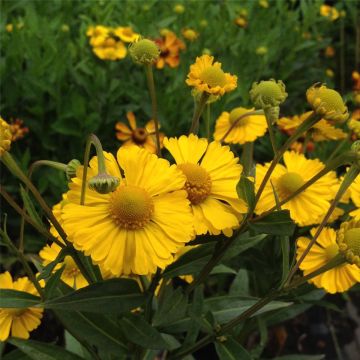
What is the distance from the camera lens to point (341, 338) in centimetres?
171

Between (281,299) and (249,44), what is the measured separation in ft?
3.80

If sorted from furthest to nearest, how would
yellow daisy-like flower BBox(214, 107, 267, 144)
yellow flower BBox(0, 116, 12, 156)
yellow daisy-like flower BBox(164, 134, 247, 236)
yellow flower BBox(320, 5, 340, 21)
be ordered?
yellow flower BBox(320, 5, 340, 21) < yellow daisy-like flower BBox(214, 107, 267, 144) < yellow daisy-like flower BBox(164, 134, 247, 236) < yellow flower BBox(0, 116, 12, 156)

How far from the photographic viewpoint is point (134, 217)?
2.16 ft

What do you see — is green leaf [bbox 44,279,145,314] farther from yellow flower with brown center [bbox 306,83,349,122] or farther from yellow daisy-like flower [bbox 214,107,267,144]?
yellow daisy-like flower [bbox 214,107,267,144]

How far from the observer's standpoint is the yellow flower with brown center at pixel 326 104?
25.5 inches

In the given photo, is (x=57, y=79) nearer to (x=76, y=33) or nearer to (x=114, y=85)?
(x=114, y=85)

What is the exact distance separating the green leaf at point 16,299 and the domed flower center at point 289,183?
1.65ft

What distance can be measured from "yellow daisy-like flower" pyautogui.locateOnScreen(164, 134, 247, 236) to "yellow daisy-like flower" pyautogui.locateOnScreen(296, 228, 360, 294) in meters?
0.21

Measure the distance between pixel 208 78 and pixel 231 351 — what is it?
42 centimetres

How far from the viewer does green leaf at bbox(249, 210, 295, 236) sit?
0.69 meters

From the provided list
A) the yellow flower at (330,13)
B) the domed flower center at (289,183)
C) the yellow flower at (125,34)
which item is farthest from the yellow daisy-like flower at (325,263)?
the yellow flower at (330,13)

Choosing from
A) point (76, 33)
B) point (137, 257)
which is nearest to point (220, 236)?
point (137, 257)

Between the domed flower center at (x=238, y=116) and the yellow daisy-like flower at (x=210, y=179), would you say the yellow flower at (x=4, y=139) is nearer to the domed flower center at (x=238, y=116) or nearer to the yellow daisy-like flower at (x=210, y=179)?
the yellow daisy-like flower at (x=210, y=179)

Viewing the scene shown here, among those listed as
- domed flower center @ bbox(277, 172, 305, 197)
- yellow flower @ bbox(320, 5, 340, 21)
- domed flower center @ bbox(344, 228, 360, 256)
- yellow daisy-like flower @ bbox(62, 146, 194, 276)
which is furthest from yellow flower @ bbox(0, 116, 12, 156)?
yellow flower @ bbox(320, 5, 340, 21)
